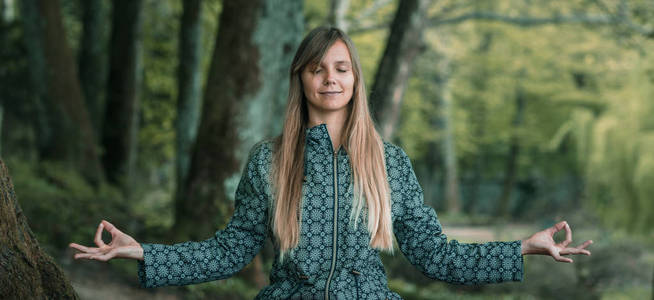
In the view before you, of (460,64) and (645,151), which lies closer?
(645,151)

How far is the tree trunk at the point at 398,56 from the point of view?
771 cm

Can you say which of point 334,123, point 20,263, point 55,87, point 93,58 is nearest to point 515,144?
point 93,58

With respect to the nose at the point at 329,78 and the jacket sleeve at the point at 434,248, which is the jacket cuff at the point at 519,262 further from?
the nose at the point at 329,78

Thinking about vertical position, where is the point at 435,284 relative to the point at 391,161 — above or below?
below

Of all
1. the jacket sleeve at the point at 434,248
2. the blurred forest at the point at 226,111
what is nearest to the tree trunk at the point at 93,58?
the blurred forest at the point at 226,111

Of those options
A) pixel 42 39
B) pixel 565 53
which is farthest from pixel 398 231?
pixel 565 53

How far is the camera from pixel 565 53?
2333cm

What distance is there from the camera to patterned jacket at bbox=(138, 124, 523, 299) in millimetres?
2707

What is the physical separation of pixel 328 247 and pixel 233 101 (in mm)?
3837

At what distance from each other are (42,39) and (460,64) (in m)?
20.0

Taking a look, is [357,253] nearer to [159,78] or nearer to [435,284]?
[435,284]

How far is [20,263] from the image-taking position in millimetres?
2279

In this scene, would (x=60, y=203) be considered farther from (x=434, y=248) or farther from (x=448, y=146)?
(x=448, y=146)

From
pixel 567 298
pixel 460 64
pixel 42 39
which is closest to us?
pixel 42 39
